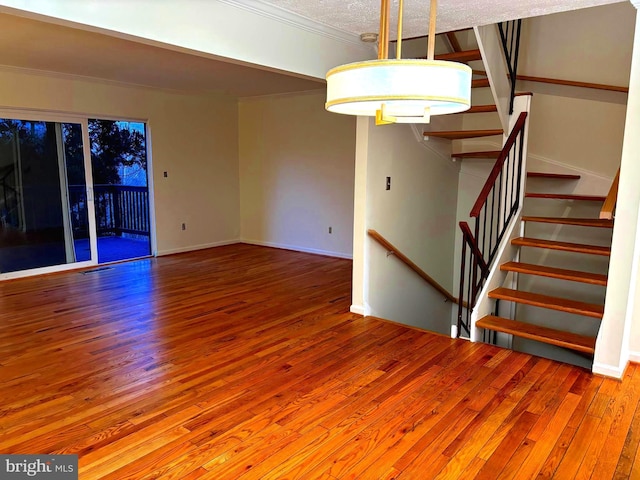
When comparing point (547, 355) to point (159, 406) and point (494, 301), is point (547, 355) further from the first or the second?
point (159, 406)

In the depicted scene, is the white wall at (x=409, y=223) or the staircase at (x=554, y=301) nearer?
the staircase at (x=554, y=301)

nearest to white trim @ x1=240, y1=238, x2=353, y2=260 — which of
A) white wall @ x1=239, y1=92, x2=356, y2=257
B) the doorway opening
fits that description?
white wall @ x1=239, y1=92, x2=356, y2=257

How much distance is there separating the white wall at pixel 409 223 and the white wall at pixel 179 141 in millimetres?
3902

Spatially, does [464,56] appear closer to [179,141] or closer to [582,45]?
[582,45]

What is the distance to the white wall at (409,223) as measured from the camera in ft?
13.6

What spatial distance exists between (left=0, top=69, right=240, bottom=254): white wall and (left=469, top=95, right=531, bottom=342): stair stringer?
4868 mm

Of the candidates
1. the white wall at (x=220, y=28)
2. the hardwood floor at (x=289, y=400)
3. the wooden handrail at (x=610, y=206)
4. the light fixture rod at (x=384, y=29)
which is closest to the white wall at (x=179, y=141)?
the hardwood floor at (x=289, y=400)

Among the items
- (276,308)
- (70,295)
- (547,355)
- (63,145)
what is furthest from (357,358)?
(63,145)

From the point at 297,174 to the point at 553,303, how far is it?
4.59 metres

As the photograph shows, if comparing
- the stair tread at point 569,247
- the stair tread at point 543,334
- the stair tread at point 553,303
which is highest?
the stair tread at point 569,247

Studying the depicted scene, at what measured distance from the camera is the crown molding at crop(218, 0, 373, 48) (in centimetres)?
296

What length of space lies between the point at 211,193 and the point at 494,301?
5078 millimetres

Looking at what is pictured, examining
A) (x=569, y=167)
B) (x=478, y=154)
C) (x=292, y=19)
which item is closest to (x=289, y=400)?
(x=292, y=19)

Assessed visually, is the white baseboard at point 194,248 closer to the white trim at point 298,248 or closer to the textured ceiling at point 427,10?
the white trim at point 298,248
